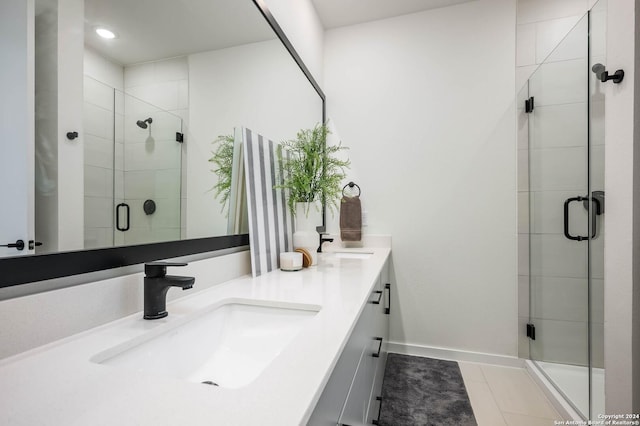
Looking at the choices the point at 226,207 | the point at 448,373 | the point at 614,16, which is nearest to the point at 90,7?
the point at 226,207

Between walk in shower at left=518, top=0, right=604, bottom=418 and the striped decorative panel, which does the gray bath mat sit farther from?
the striped decorative panel

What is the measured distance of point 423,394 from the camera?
1.69 meters

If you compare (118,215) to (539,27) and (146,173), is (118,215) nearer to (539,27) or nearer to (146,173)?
(146,173)

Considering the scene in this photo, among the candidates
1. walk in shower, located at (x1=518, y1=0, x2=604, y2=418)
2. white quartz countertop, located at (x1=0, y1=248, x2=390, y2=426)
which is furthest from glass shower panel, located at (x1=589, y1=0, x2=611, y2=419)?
white quartz countertop, located at (x1=0, y1=248, x2=390, y2=426)

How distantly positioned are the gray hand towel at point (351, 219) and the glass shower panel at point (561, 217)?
120 centimetres

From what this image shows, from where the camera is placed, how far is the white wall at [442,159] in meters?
2.08

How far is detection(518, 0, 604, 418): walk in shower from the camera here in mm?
1381

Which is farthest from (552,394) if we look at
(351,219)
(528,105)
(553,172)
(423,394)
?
(528,105)

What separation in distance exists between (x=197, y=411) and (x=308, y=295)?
0.58 meters

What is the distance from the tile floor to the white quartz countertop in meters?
1.44

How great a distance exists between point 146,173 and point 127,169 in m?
0.07

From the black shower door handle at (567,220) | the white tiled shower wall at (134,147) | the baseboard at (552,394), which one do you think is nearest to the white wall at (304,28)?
the white tiled shower wall at (134,147)

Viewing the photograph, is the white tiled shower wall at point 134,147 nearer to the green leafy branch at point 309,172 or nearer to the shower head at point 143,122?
the shower head at point 143,122

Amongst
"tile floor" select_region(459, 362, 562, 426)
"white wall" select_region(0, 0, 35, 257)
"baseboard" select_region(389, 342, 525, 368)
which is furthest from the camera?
"baseboard" select_region(389, 342, 525, 368)
